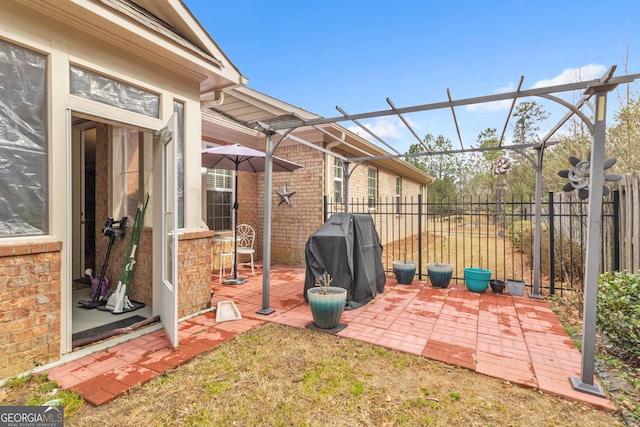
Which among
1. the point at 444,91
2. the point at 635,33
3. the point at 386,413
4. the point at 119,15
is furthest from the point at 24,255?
the point at 635,33

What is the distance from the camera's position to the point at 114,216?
418 centimetres

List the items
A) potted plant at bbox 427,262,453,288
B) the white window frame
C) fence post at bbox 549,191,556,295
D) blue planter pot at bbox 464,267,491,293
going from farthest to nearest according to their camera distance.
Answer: the white window frame < potted plant at bbox 427,262,453,288 < blue planter pot at bbox 464,267,491,293 < fence post at bbox 549,191,556,295

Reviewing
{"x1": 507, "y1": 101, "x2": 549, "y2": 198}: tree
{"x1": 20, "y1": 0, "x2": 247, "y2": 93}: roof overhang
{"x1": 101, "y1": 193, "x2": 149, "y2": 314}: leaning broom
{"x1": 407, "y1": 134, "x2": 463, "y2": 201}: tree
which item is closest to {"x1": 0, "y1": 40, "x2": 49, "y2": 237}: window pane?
{"x1": 20, "y1": 0, "x2": 247, "y2": 93}: roof overhang

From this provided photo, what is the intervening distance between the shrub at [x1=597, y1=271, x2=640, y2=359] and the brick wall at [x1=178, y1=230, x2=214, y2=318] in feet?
14.0

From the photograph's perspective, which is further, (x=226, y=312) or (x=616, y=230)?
(x=616, y=230)

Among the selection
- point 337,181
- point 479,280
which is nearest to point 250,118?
point 337,181

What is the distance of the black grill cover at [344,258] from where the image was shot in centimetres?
425

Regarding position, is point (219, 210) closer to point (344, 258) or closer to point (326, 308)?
point (344, 258)

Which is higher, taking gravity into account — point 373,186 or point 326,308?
point 373,186

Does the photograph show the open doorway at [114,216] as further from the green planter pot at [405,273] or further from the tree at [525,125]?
the tree at [525,125]

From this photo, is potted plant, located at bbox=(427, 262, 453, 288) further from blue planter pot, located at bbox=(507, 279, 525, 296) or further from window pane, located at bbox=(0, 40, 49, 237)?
window pane, located at bbox=(0, 40, 49, 237)

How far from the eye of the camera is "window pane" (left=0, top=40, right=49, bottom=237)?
2.29m

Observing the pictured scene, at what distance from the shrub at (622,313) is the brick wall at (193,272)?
14.0ft

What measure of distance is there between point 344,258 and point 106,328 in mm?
2882
